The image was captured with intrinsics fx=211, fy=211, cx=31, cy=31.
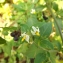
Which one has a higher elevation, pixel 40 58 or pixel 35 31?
pixel 35 31

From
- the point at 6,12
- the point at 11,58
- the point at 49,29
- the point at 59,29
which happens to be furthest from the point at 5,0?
the point at 49,29

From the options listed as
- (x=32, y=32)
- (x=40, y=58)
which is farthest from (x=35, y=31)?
(x=40, y=58)

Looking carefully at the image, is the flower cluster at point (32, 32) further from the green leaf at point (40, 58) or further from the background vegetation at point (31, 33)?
the green leaf at point (40, 58)

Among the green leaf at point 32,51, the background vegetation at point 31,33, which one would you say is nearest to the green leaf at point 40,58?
the background vegetation at point 31,33

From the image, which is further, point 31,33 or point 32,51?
point 32,51

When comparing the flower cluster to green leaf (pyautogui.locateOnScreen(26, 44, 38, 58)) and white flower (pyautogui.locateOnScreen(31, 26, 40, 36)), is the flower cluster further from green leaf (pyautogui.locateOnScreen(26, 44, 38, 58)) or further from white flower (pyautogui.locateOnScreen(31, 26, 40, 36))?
green leaf (pyautogui.locateOnScreen(26, 44, 38, 58))

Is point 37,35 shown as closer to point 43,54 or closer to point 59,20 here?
point 43,54

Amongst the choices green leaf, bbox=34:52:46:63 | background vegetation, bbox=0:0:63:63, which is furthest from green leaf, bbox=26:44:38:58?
green leaf, bbox=34:52:46:63

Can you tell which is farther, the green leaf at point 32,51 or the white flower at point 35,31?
the green leaf at point 32,51

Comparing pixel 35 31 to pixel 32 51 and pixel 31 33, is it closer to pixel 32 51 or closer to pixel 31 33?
pixel 31 33

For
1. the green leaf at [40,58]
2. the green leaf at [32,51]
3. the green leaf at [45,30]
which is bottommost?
the green leaf at [32,51]

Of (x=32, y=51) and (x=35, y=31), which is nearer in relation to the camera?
(x=35, y=31)
